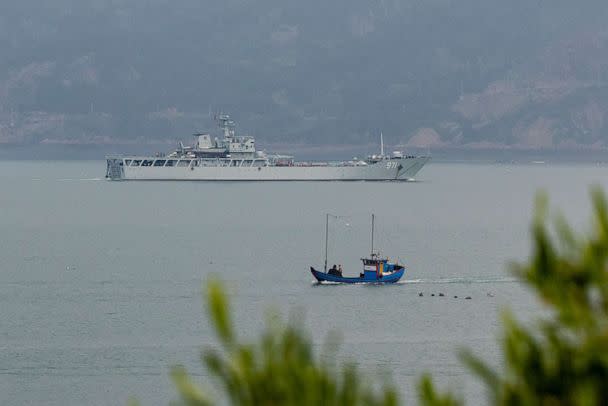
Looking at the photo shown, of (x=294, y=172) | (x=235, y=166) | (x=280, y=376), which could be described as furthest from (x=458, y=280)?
(x=294, y=172)

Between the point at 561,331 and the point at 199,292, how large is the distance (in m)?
57.9

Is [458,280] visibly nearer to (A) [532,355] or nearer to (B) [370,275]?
(B) [370,275]

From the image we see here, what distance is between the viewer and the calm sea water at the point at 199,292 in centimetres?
4147

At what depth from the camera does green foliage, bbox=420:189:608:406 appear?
6.34 meters

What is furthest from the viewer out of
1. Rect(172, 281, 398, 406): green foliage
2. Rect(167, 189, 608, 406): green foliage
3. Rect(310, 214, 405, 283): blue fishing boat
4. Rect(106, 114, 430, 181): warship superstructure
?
Rect(106, 114, 430, 181): warship superstructure

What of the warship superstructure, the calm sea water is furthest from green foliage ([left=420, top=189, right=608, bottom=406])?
the warship superstructure

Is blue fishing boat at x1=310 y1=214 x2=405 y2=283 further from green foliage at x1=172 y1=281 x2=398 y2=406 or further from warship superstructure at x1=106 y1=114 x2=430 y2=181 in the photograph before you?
warship superstructure at x1=106 y1=114 x2=430 y2=181

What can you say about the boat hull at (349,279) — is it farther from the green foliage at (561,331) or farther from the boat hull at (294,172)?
the boat hull at (294,172)

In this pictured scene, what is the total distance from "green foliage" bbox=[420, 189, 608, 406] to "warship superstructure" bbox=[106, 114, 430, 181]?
17740 cm

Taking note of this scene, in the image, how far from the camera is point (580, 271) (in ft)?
21.3

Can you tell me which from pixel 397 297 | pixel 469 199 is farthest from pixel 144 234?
pixel 469 199

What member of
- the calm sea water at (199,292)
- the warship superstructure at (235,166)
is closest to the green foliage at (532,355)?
the calm sea water at (199,292)

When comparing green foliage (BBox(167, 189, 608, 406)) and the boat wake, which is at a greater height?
the boat wake

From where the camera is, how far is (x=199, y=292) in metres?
64.1
